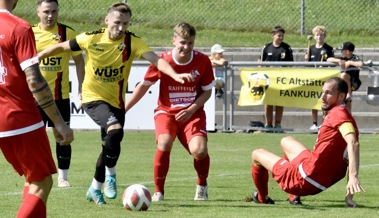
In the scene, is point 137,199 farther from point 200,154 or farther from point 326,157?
point 326,157

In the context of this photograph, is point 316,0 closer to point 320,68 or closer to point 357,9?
point 357,9

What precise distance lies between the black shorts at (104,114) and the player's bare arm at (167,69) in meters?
0.71

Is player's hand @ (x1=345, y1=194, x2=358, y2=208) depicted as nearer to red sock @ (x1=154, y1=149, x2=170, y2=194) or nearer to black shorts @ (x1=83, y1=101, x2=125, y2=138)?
red sock @ (x1=154, y1=149, x2=170, y2=194)

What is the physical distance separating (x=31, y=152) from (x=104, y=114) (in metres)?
3.39

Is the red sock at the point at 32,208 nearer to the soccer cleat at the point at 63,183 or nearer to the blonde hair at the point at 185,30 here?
the blonde hair at the point at 185,30

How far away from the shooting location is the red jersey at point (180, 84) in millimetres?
10664

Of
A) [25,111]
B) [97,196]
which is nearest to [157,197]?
[97,196]

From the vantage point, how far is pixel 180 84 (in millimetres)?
10656

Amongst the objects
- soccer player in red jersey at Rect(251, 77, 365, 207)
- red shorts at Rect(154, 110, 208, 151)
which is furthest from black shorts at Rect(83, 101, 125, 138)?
soccer player in red jersey at Rect(251, 77, 365, 207)

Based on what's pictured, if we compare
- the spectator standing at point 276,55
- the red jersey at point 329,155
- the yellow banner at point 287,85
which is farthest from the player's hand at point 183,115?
the spectator standing at point 276,55

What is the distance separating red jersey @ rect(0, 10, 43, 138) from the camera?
6.55 m

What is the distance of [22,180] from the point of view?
12203mm

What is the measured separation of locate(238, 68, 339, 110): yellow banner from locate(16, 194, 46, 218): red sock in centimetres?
1305

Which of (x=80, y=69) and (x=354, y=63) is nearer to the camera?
(x=80, y=69)
